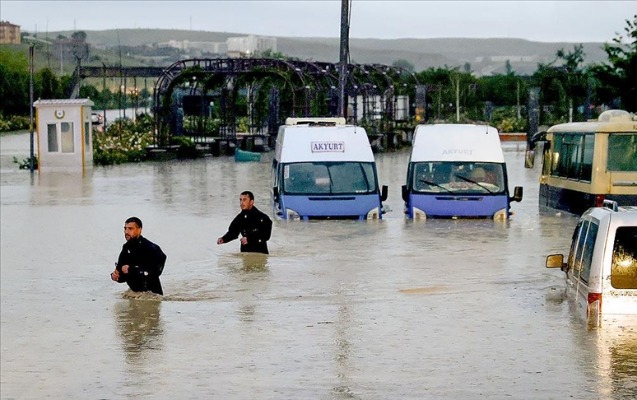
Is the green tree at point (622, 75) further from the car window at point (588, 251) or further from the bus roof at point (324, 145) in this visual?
the car window at point (588, 251)

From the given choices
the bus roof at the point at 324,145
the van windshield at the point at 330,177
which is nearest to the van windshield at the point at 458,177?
the van windshield at the point at 330,177

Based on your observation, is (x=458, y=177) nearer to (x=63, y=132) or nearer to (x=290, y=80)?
(x=63, y=132)

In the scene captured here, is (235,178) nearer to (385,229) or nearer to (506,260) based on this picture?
(385,229)

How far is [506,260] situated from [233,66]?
3860 cm

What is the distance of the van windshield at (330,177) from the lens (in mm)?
29656

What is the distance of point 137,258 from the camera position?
1728cm

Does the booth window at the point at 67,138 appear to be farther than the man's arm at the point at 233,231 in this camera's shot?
Yes

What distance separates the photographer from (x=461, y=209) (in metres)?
29.4

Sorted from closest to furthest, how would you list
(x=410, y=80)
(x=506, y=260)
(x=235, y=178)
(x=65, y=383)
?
(x=65, y=383) < (x=506, y=260) < (x=235, y=178) < (x=410, y=80)

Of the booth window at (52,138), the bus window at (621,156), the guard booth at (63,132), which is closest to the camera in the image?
the bus window at (621,156)

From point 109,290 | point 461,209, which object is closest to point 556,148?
point 461,209

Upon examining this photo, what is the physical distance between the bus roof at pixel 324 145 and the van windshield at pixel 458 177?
3.75 feet

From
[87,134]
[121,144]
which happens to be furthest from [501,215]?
[121,144]

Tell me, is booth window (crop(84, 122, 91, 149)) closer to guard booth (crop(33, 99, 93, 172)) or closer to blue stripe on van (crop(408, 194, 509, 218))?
guard booth (crop(33, 99, 93, 172))
